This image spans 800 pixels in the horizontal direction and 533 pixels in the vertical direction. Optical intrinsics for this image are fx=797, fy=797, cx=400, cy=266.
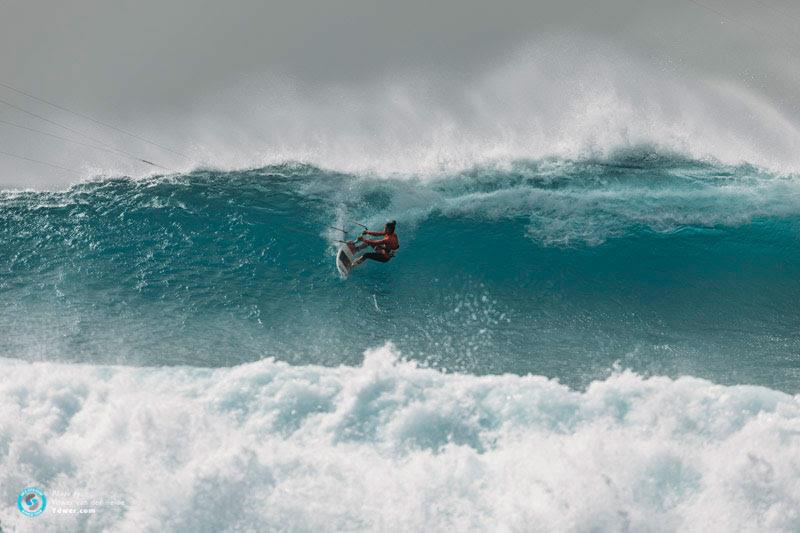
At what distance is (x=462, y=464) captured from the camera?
13.4 metres

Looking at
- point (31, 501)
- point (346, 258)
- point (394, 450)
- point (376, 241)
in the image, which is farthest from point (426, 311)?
point (31, 501)

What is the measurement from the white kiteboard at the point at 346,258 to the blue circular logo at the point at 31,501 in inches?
259

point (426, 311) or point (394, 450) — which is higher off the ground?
point (426, 311)

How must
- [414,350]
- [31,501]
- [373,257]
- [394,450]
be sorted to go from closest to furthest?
1. [31,501]
2. [394,450]
3. [414,350]
4. [373,257]

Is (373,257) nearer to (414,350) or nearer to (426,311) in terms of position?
(426,311)

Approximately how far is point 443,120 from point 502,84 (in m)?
1.63

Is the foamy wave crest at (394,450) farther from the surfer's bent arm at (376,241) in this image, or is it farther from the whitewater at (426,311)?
the surfer's bent arm at (376,241)

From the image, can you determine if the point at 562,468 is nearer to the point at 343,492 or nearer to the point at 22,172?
the point at 343,492

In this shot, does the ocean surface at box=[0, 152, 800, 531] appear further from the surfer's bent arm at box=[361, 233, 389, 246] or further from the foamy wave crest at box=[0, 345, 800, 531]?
the surfer's bent arm at box=[361, 233, 389, 246]

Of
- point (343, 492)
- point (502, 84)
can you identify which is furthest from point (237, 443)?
point (502, 84)

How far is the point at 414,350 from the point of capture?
1473 centimetres

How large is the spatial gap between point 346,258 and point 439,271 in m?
1.92

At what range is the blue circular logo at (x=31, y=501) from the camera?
13.3m

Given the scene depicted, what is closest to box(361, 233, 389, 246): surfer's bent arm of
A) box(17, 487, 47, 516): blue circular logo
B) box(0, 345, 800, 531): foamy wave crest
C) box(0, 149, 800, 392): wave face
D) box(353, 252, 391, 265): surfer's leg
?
box(353, 252, 391, 265): surfer's leg
